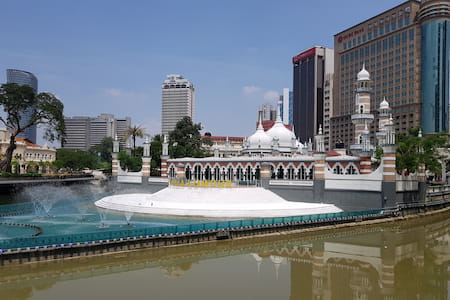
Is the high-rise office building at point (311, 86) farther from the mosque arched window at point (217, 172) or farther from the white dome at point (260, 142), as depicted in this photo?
the mosque arched window at point (217, 172)

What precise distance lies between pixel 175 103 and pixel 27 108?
132 m

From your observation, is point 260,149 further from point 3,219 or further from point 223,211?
point 3,219

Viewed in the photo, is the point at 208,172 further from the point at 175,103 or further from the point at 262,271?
the point at 175,103

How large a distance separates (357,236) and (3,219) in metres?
27.6

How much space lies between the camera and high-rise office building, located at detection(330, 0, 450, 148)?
310ft

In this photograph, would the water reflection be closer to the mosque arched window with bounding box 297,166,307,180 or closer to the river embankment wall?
the river embankment wall

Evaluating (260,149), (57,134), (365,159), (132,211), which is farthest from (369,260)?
(57,134)

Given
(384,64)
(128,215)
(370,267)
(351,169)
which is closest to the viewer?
(370,267)

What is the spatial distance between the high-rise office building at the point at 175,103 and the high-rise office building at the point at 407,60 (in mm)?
87173

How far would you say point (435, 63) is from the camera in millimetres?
94688

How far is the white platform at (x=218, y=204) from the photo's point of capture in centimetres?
3538

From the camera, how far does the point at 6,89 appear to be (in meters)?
60.0

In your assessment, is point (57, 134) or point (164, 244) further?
point (57, 134)

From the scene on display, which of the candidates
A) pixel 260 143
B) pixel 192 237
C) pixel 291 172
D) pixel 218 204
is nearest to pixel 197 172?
pixel 260 143
